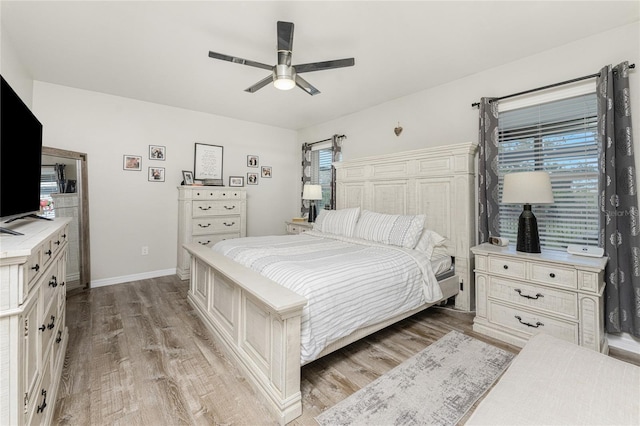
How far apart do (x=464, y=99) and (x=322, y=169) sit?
8.61 ft

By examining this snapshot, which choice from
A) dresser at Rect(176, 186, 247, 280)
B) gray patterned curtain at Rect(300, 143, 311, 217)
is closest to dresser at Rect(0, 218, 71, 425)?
dresser at Rect(176, 186, 247, 280)

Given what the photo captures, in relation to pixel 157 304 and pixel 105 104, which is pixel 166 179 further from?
pixel 157 304

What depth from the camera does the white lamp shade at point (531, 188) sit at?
7.52 ft

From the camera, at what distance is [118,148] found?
3893mm

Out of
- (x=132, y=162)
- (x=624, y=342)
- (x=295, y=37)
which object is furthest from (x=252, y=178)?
(x=624, y=342)

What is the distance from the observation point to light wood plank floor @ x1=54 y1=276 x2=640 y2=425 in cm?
158

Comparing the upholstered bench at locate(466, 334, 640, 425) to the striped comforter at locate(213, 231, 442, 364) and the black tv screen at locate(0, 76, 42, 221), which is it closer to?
the striped comforter at locate(213, 231, 442, 364)

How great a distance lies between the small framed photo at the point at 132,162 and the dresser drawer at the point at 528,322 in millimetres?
4714

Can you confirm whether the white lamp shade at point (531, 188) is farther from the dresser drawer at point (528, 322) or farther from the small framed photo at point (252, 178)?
the small framed photo at point (252, 178)

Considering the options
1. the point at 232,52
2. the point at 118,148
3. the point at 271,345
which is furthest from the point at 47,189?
the point at 271,345

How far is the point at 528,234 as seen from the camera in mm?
2396

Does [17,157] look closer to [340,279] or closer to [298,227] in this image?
[340,279]

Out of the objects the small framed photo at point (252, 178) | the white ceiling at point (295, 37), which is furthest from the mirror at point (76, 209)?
the small framed photo at point (252, 178)

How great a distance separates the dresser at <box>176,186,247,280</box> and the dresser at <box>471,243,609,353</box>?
3491mm
